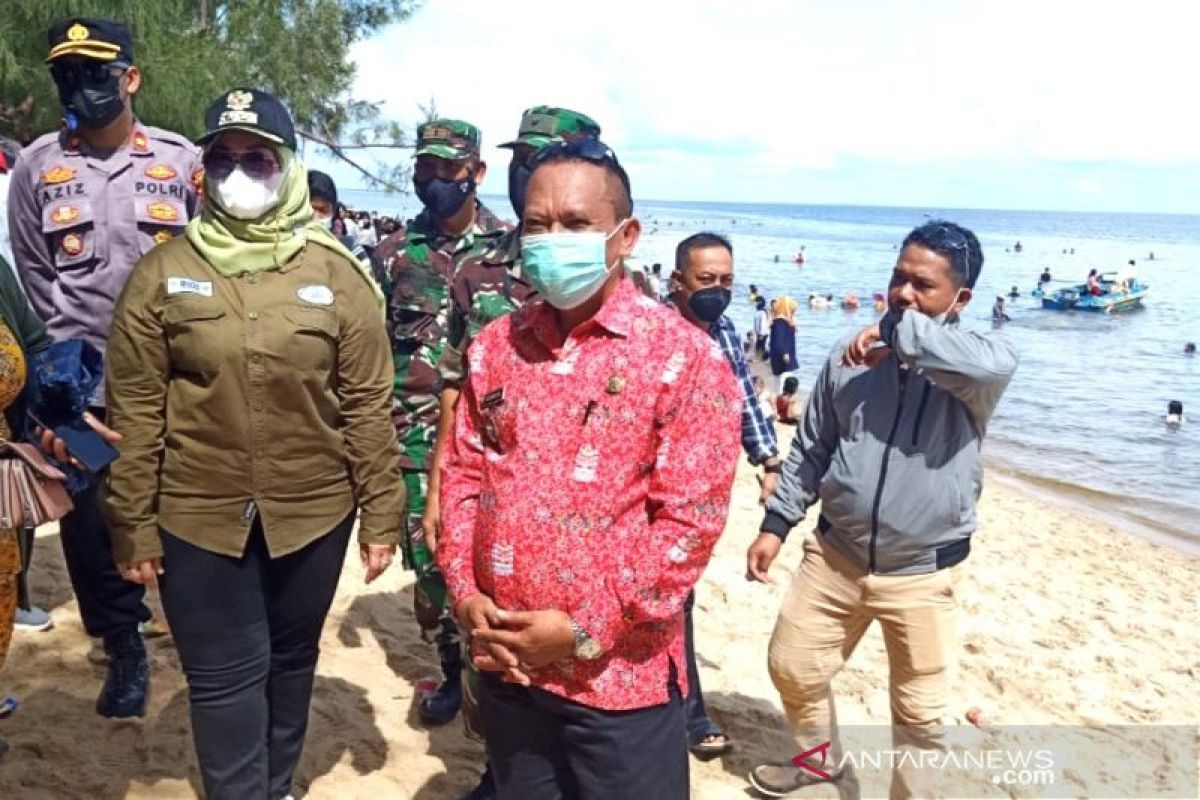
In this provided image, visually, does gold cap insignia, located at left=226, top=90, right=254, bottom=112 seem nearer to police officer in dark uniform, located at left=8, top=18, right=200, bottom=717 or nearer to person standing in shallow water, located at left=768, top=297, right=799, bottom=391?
police officer in dark uniform, located at left=8, top=18, right=200, bottom=717

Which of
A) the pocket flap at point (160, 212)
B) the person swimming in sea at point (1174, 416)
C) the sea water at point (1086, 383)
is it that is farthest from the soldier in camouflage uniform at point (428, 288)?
the person swimming in sea at point (1174, 416)

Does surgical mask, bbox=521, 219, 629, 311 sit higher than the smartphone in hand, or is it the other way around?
surgical mask, bbox=521, 219, 629, 311

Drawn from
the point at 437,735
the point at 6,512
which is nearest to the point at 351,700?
the point at 437,735

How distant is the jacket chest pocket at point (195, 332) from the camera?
7.84 feet

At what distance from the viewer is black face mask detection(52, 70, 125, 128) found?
3.17 metres

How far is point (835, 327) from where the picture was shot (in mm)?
26109

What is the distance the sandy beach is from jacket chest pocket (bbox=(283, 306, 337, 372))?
1.61 metres

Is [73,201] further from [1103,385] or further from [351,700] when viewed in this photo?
[1103,385]

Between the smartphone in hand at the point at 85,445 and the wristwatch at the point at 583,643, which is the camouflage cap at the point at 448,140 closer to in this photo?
the smartphone in hand at the point at 85,445

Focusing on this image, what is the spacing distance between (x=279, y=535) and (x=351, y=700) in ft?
5.36

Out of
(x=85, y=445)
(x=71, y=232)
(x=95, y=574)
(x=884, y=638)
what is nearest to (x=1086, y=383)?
(x=884, y=638)

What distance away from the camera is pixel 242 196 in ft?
8.09

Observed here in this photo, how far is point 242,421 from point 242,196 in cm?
60

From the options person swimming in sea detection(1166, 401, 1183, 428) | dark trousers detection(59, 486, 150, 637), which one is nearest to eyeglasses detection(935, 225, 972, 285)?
dark trousers detection(59, 486, 150, 637)
